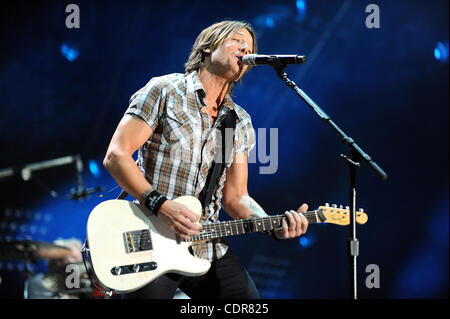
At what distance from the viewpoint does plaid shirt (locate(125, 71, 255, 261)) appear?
269cm

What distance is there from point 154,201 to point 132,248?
26 cm

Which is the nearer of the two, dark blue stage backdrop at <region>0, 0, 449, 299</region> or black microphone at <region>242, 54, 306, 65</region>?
black microphone at <region>242, 54, 306, 65</region>

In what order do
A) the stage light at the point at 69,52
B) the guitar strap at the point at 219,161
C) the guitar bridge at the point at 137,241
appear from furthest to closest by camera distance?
the stage light at the point at 69,52, the guitar strap at the point at 219,161, the guitar bridge at the point at 137,241

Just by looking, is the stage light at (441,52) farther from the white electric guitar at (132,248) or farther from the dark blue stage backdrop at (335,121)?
the white electric guitar at (132,248)

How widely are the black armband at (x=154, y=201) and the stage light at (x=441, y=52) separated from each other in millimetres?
4349

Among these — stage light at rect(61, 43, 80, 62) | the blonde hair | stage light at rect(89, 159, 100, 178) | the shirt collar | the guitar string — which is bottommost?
the guitar string

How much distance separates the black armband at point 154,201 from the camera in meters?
2.50

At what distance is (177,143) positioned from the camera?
273 centimetres

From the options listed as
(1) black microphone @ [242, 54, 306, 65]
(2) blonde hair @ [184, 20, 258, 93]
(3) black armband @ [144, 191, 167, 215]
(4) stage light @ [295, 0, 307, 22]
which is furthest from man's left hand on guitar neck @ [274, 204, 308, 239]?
(4) stage light @ [295, 0, 307, 22]

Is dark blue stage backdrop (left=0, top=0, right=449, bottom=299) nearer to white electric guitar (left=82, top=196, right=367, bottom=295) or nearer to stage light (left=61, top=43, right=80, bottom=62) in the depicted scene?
stage light (left=61, top=43, right=80, bottom=62)

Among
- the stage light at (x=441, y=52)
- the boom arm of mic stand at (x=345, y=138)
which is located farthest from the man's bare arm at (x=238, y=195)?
the stage light at (x=441, y=52)

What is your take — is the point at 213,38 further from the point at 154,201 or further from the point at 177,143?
the point at 154,201

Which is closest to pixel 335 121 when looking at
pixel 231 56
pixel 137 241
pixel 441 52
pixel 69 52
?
pixel 441 52
